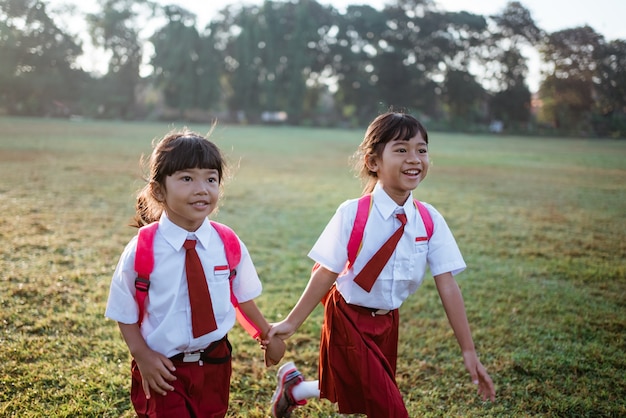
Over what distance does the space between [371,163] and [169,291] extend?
0.92 metres

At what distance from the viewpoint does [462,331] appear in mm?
1801

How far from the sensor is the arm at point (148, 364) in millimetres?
1569

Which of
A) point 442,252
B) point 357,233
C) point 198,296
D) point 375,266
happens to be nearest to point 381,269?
point 375,266

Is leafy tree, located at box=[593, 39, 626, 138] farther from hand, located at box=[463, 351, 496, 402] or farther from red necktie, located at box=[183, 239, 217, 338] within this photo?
red necktie, located at box=[183, 239, 217, 338]

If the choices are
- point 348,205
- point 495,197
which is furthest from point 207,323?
point 495,197

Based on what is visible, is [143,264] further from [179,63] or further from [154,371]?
[179,63]

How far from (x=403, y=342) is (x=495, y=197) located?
6370mm

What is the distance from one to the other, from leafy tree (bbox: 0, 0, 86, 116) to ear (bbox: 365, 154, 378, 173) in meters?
23.8

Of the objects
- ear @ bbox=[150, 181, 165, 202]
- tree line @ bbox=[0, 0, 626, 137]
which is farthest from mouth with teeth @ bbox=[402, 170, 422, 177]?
tree line @ bbox=[0, 0, 626, 137]

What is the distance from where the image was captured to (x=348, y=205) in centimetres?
188

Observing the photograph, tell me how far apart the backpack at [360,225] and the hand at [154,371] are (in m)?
0.73

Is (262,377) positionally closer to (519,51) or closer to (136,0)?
(519,51)

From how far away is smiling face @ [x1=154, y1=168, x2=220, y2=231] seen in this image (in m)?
1.62

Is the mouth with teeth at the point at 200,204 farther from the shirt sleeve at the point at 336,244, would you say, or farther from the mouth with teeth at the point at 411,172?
the mouth with teeth at the point at 411,172
